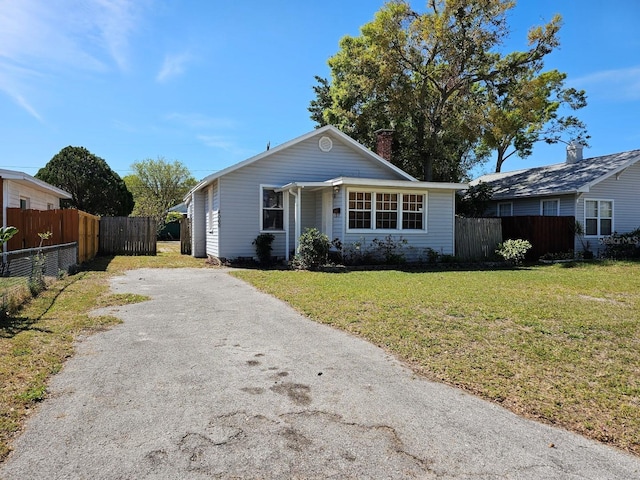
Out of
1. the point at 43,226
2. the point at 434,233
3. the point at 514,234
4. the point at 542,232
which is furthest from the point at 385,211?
the point at 43,226

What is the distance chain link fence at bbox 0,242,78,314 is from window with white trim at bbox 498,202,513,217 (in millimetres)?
20367

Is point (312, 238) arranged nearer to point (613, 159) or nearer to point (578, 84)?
point (613, 159)

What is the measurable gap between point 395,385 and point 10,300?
6341mm

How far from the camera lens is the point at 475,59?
78.3ft

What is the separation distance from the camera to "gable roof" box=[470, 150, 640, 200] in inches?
775

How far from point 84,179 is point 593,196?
3069 cm

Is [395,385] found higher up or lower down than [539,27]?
lower down

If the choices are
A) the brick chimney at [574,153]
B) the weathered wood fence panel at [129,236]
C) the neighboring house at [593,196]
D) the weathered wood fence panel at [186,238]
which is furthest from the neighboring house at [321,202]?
the brick chimney at [574,153]

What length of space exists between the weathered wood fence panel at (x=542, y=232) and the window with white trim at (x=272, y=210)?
982cm

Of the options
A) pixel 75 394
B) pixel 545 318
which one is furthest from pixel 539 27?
pixel 75 394

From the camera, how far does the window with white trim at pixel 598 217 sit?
66.2ft

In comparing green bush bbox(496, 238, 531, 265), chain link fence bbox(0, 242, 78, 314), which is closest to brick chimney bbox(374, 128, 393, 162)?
green bush bbox(496, 238, 531, 265)

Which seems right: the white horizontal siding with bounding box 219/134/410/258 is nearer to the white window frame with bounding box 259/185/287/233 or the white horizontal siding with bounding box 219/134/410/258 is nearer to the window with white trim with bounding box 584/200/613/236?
the white window frame with bounding box 259/185/287/233

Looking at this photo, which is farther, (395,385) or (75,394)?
(395,385)
